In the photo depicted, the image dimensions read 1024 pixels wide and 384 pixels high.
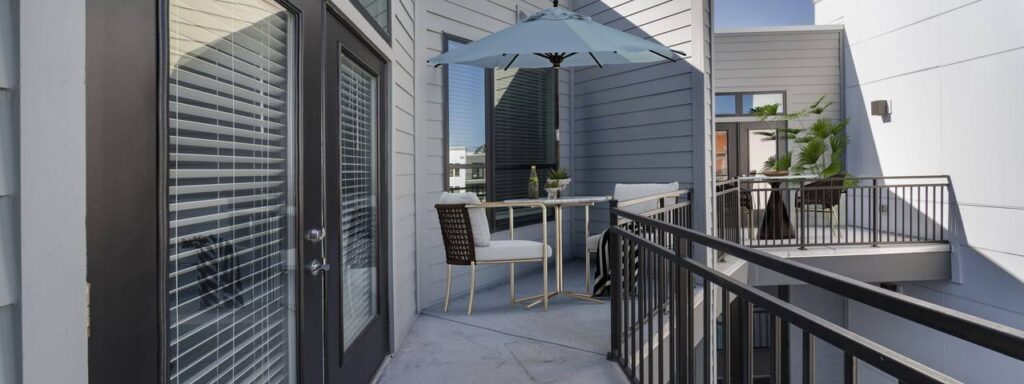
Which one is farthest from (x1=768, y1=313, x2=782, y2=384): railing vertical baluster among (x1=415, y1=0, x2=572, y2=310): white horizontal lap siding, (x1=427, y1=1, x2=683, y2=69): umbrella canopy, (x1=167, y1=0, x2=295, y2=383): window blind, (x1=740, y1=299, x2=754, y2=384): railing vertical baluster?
(x1=415, y1=0, x2=572, y2=310): white horizontal lap siding

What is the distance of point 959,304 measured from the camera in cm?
682

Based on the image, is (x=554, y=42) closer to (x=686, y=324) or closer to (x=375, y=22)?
(x=375, y=22)

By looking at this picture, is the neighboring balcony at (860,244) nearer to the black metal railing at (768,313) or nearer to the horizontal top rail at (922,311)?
the black metal railing at (768,313)

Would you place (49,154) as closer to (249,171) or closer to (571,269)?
(249,171)

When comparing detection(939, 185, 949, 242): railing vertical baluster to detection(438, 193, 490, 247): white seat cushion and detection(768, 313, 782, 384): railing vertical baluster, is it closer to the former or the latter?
detection(438, 193, 490, 247): white seat cushion

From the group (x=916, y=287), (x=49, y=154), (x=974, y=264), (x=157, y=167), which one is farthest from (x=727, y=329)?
(x=916, y=287)

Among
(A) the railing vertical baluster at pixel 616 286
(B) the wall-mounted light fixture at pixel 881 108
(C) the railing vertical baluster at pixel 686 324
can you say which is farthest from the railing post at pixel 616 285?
(B) the wall-mounted light fixture at pixel 881 108

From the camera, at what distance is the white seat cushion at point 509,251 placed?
422 centimetres

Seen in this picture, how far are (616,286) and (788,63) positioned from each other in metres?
→ 8.02

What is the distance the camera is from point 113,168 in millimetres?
924

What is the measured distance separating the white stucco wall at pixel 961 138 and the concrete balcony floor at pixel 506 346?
476 cm

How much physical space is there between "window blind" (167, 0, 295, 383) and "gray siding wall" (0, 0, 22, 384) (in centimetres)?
39

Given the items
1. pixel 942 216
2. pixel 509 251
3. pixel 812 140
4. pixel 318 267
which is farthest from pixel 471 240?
pixel 812 140

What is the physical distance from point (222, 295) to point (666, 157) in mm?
4789
